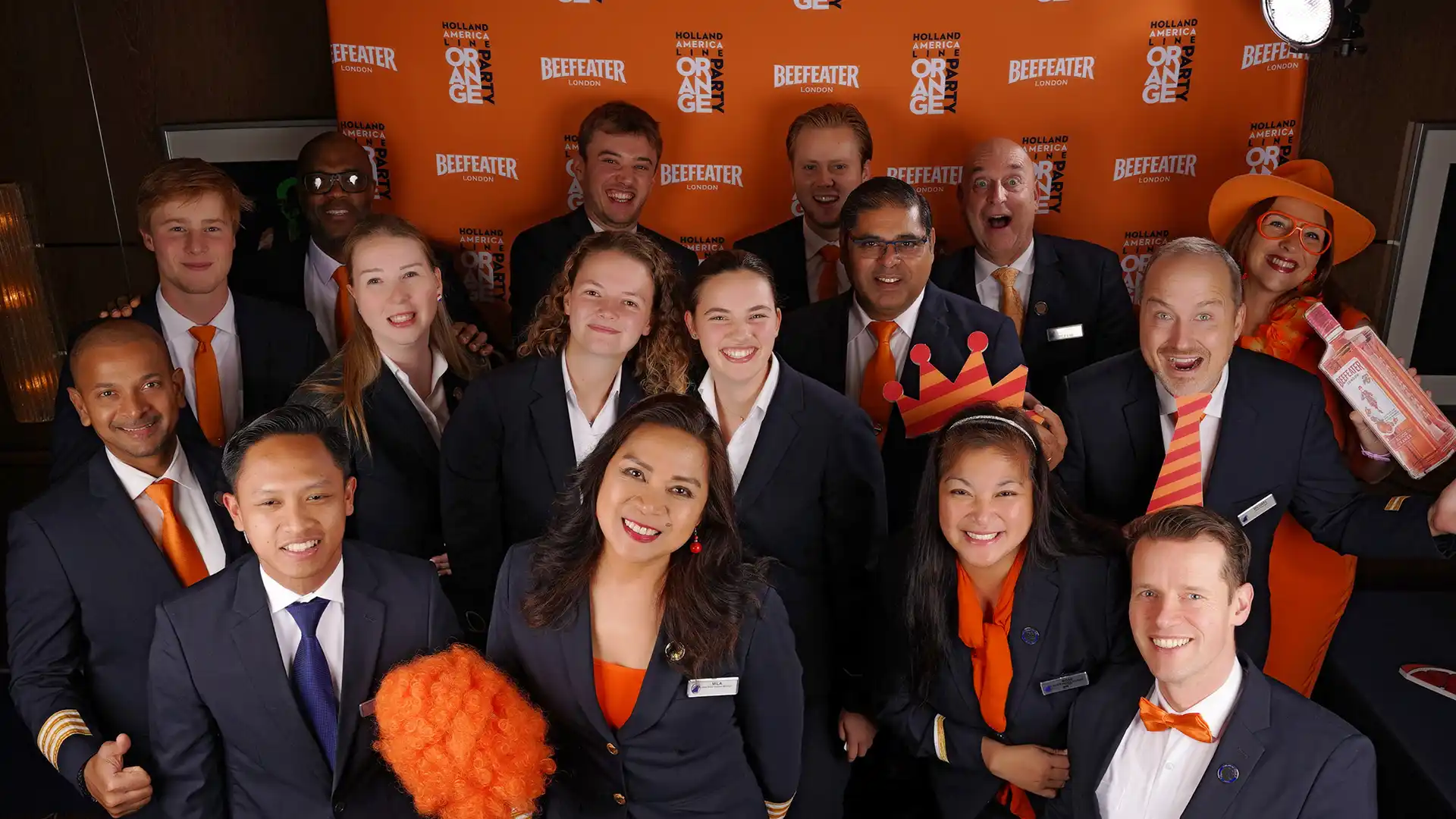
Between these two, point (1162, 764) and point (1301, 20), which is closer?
point (1162, 764)

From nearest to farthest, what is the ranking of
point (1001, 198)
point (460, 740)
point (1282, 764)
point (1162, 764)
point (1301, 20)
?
1. point (460, 740)
2. point (1282, 764)
3. point (1162, 764)
4. point (1301, 20)
5. point (1001, 198)

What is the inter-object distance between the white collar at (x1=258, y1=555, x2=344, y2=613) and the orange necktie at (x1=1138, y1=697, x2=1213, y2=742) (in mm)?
1884

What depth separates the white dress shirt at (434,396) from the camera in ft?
11.7

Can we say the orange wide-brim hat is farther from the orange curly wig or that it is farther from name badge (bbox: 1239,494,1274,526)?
the orange curly wig

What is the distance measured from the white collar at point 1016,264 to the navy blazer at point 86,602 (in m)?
2.82

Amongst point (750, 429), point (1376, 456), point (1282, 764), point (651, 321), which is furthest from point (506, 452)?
point (1376, 456)

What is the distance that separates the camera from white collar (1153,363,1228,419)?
129 inches

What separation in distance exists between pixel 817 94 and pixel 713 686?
318cm

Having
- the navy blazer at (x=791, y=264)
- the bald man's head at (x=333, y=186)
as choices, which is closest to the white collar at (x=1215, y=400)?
the navy blazer at (x=791, y=264)

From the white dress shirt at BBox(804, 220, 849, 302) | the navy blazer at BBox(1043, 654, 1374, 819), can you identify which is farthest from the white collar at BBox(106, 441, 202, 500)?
the navy blazer at BBox(1043, 654, 1374, 819)

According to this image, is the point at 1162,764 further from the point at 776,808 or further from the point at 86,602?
the point at 86,602

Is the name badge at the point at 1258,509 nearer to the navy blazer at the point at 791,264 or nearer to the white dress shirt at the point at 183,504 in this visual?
the navy blazer at the point at 791,264

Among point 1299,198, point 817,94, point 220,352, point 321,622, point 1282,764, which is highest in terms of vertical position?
point 817,94

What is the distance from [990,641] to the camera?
2838 mm
